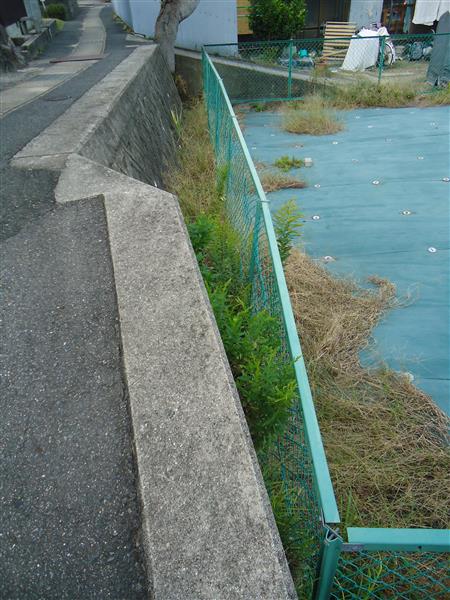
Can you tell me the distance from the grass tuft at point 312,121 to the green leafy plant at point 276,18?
5.69 meters

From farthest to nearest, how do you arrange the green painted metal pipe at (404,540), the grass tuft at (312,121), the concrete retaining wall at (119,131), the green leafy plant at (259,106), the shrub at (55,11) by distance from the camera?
the shrub at (55,11), the green leafy plant at (259,106), the grass tuft at (312,121), the concrete retaining wall at (119,131), the green painted metal pipe at (404,540)

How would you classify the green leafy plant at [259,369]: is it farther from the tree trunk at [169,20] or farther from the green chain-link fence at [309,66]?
the tree trunk at [169,20]

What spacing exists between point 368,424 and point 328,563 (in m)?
1.72

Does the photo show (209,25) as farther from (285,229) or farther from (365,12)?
(285,229)

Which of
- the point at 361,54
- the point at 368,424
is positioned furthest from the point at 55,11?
the point at 368,424

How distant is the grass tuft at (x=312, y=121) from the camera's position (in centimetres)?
851

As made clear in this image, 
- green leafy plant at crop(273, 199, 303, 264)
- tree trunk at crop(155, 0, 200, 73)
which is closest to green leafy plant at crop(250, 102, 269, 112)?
tree trunk at crop(155, 0, 200, 73)

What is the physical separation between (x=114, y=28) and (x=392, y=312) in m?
21.6

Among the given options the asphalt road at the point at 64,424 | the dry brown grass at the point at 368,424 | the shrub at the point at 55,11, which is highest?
the shrub at the point at 55,11

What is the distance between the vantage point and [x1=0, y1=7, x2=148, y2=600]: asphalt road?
1.26 m

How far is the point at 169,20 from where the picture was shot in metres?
11.5

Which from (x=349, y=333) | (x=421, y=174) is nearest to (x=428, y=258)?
(x=349, y=333)

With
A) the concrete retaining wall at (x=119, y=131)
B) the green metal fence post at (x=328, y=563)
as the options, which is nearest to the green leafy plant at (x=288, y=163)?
the concrete retaining wall at (x=119, y=131)

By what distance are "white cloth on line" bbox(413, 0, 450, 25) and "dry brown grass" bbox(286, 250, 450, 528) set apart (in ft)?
51.7
